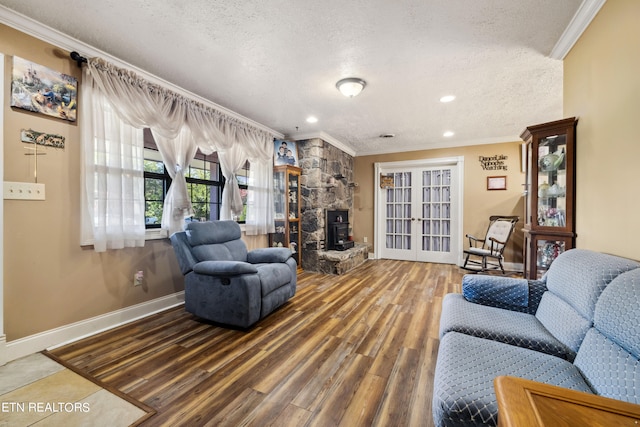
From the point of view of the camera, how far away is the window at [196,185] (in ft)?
9.22

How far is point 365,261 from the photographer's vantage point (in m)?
5.49

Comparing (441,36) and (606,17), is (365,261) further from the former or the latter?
(606,17)

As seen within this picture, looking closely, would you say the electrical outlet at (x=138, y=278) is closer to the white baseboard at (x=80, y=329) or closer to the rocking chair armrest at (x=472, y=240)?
the white baseboard at (x=80, y=329)

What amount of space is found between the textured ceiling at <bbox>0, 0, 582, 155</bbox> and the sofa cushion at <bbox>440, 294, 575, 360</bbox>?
2.02 m

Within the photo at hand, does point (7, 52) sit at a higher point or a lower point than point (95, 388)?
higher

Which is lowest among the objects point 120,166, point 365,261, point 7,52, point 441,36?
point 365,261

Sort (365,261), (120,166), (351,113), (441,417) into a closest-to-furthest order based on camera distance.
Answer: (441,417)
(120,166)
(351,113)
(365,261)

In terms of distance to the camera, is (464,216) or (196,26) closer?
(196,26)

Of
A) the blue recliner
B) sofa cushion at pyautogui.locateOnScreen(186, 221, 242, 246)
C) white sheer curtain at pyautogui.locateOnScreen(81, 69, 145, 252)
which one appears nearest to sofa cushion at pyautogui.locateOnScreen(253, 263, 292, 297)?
the blue recliner

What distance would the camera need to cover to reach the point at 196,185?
3324 mm

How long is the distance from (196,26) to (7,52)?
1346 millimetres

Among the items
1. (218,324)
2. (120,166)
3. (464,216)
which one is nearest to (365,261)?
(464,216)

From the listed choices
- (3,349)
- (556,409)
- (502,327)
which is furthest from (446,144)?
(3,349)

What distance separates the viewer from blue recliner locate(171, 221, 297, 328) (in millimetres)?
2250
